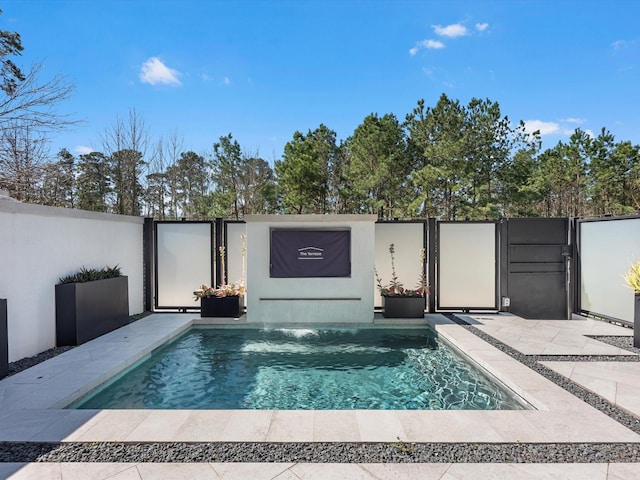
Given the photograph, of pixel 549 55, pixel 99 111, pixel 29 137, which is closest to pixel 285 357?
pixel 29 137

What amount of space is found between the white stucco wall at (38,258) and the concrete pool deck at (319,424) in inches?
22.4

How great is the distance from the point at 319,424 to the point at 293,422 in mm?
218

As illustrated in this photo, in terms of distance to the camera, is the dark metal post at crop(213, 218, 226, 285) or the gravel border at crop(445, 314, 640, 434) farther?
the dark metal post at crop(213, 218, 226, 285)

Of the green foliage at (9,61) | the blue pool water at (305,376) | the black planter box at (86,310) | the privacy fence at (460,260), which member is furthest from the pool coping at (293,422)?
the green foliage at (9,61)

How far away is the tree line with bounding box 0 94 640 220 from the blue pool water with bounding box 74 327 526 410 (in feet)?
33.7

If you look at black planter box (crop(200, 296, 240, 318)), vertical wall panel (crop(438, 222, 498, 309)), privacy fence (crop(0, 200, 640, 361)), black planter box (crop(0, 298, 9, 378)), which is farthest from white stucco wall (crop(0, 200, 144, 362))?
vertical wall panel (crop(438, 222, 498, 309))

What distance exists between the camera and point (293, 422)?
2.80 m

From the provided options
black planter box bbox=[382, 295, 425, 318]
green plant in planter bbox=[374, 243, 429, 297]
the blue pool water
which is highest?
green plant in planter bbox=[374, 243, 429, 297]

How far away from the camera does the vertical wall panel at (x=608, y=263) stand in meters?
5.88

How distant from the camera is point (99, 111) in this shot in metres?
10.8

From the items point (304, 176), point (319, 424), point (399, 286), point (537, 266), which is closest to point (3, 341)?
point (319, 424)

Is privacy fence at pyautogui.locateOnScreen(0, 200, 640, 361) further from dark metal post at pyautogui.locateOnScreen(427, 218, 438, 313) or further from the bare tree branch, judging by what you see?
the bare tree branch

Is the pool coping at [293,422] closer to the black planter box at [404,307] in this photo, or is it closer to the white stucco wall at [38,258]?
the white stucco wall at [38,258]

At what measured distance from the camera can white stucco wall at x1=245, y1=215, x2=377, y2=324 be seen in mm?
6309
